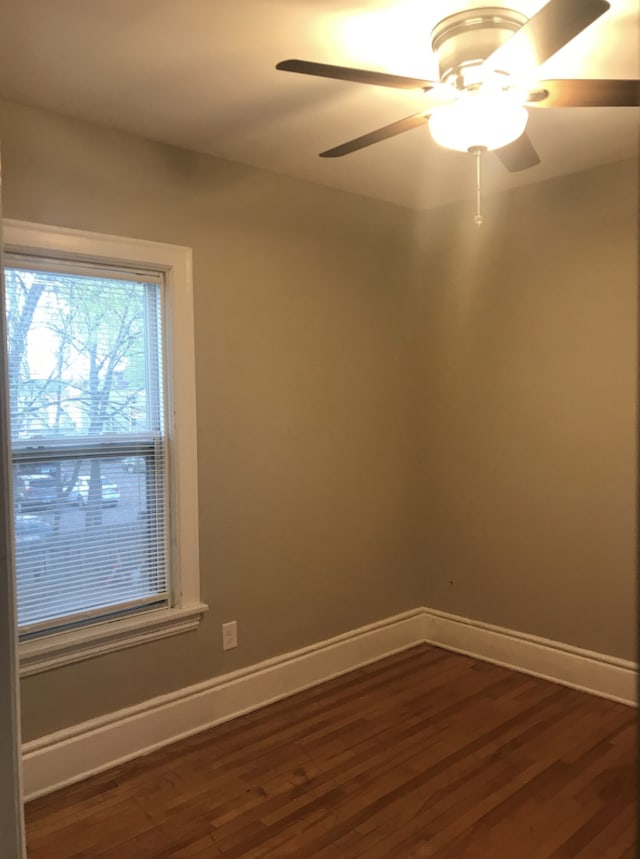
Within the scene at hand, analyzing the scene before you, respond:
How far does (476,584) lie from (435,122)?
2.45 m

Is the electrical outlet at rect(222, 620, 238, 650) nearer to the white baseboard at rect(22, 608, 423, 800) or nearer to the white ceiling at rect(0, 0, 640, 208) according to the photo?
the white baseboard at rect(22, 608, 423, 800)

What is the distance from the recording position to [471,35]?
1.84 m

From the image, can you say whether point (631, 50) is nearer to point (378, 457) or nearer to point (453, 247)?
point (453, 247)

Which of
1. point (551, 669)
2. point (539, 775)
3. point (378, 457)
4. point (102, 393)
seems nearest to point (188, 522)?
point (102, 393)

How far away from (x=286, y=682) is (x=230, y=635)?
1.36 ft

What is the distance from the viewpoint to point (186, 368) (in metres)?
2.77

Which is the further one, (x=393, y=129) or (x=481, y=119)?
(x=393, y=129)

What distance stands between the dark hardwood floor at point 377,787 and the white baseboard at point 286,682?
6cm

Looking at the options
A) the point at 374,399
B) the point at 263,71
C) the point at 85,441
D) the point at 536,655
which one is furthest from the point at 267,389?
the point at 536,655

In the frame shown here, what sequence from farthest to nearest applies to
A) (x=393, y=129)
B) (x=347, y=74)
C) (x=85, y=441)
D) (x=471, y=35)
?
(x=85, y=441), (x=393, y=129), (x=471, y=35), (x=347, y=74)

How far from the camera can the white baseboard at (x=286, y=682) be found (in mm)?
2482

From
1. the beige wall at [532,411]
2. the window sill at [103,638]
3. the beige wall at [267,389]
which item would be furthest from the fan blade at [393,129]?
the window sill at [103,638]

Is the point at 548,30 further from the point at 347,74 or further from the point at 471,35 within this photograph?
the point at 347,74

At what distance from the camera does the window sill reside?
239cm
